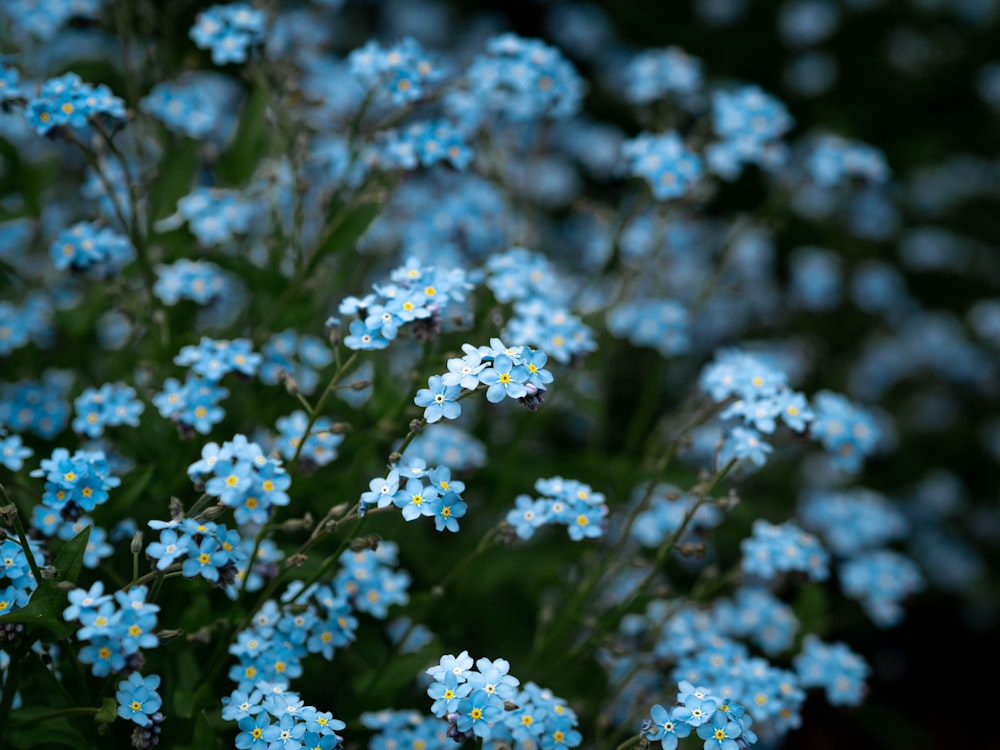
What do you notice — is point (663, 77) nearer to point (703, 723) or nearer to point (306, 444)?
point (306, 444)

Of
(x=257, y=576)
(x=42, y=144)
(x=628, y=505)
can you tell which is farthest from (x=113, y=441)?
(x=42, y=144)

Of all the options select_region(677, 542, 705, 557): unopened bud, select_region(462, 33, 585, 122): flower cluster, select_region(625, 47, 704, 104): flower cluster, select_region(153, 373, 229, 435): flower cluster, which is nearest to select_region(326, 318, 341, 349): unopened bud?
select_region(153, 373, 229, 435): flower cluster

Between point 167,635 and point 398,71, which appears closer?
point 167,635

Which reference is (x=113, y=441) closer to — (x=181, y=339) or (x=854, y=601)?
(x=181, y=339)

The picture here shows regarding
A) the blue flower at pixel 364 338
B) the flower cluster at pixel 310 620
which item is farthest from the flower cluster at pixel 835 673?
the blue flower at pixel 364 338

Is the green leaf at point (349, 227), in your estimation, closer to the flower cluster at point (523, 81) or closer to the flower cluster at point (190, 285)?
the flower cluster at point (190, 285)

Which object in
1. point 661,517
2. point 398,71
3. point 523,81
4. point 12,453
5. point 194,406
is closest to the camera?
point 12,453

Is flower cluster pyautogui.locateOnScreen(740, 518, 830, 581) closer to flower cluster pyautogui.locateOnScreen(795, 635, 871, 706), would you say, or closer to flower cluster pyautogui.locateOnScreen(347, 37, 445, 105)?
flower cluster pyautogui.locateOnScreen(795, 635, 871, 706)

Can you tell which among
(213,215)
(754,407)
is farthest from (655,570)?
(213,215)
